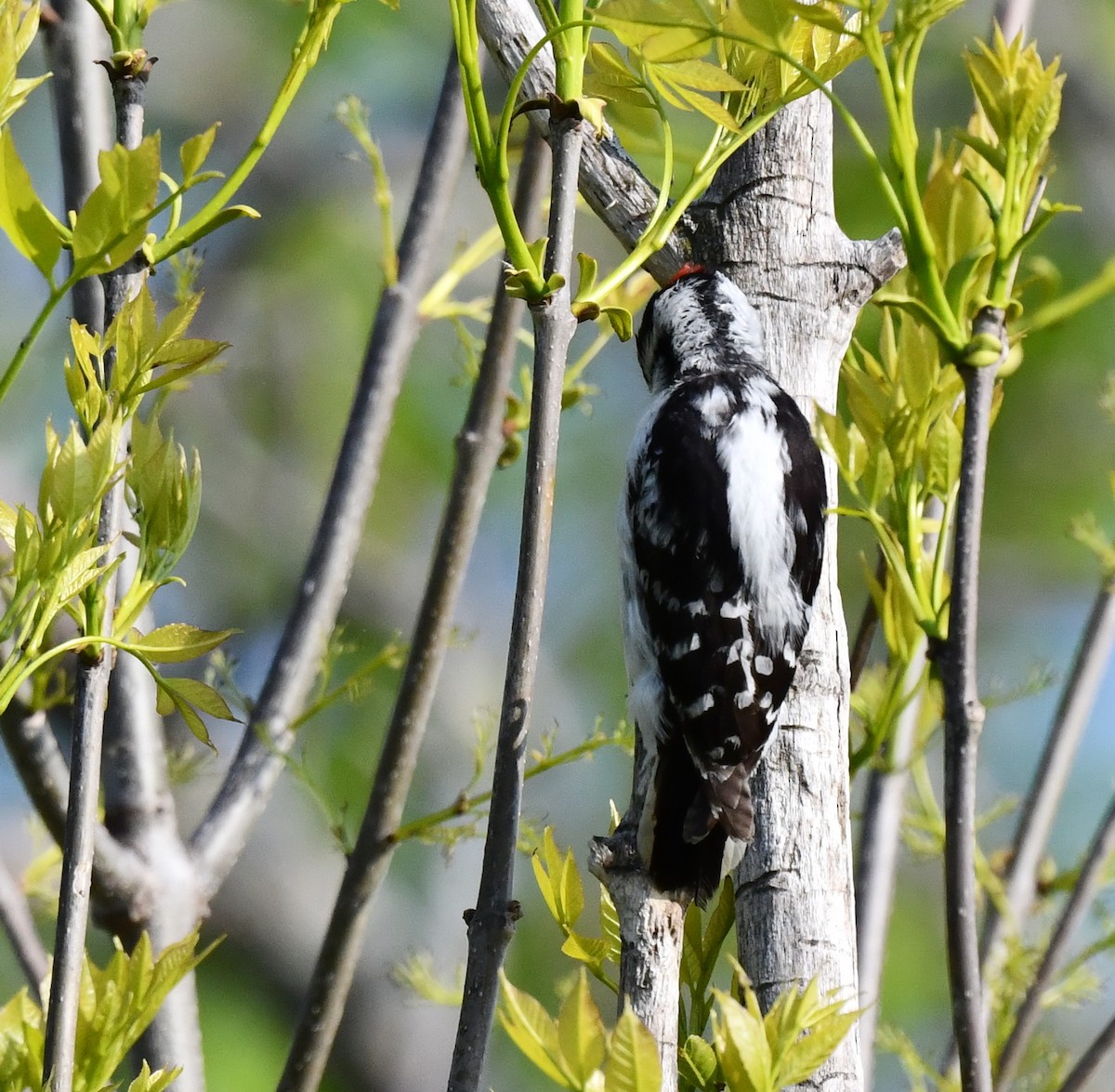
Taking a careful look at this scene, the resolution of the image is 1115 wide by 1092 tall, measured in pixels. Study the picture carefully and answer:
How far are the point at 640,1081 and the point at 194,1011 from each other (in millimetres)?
1168

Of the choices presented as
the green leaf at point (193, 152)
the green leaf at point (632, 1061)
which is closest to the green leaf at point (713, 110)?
the green leaf at point (193, 152)

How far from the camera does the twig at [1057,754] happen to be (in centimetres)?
201

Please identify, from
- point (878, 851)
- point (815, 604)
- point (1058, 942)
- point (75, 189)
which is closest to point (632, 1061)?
point (815, 604)

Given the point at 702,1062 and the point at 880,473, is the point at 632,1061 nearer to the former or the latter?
the point at 702,1062

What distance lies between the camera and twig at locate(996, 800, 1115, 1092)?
165 cm

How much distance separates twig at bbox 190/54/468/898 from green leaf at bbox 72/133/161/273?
1.07 m

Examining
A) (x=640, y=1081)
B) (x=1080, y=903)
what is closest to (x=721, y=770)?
(x=1080, y=903)

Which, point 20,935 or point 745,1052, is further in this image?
point 20,935

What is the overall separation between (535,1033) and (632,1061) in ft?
0.22

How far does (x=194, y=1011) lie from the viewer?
1.84m

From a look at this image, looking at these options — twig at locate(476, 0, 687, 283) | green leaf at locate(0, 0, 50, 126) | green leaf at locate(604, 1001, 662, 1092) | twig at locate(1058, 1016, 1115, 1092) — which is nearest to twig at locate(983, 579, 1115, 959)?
twig at locate(1058, 1016, 1115, 1092)

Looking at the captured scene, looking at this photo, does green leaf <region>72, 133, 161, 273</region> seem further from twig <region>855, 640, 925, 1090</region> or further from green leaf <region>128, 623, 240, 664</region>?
twig <region>855, 640, 925, 1090</region>

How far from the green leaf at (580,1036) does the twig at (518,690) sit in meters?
0.07

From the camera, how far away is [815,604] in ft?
5.45
